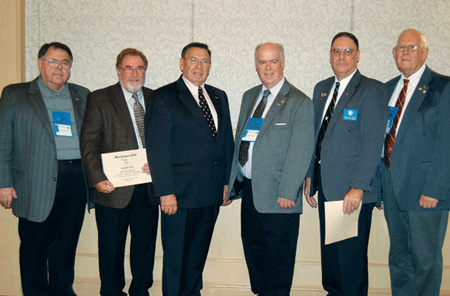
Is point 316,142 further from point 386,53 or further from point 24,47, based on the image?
point 24,47

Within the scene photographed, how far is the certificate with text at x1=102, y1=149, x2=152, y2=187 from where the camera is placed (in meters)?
2.38

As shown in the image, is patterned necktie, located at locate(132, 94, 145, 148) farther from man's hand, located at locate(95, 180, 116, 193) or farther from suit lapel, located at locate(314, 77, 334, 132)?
suit lapel, located at locate(314, 77, 334, 132)

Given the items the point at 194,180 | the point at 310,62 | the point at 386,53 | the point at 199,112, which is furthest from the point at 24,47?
the point at 386,53

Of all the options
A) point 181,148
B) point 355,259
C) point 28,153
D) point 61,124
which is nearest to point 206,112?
point 181,148

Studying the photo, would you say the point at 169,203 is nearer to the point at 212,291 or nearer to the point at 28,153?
the point at 28,153

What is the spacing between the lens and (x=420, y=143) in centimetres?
227

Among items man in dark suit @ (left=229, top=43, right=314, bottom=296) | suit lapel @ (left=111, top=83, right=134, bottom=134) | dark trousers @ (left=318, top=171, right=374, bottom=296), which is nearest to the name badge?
suit lapel @ (left=111, top=83, right=134, bottom=134)

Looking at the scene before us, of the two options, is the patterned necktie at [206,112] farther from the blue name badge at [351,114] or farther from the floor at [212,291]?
the floor at [212,291]

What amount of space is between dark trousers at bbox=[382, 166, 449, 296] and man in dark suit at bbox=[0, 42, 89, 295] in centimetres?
239

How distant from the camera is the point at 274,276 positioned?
8.02 ft

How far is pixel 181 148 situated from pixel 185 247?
2.36 ft

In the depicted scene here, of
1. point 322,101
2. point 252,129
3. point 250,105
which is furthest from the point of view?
point 250,105

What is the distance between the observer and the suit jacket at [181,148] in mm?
2271

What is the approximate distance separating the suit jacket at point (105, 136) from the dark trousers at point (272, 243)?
799 millimetres
